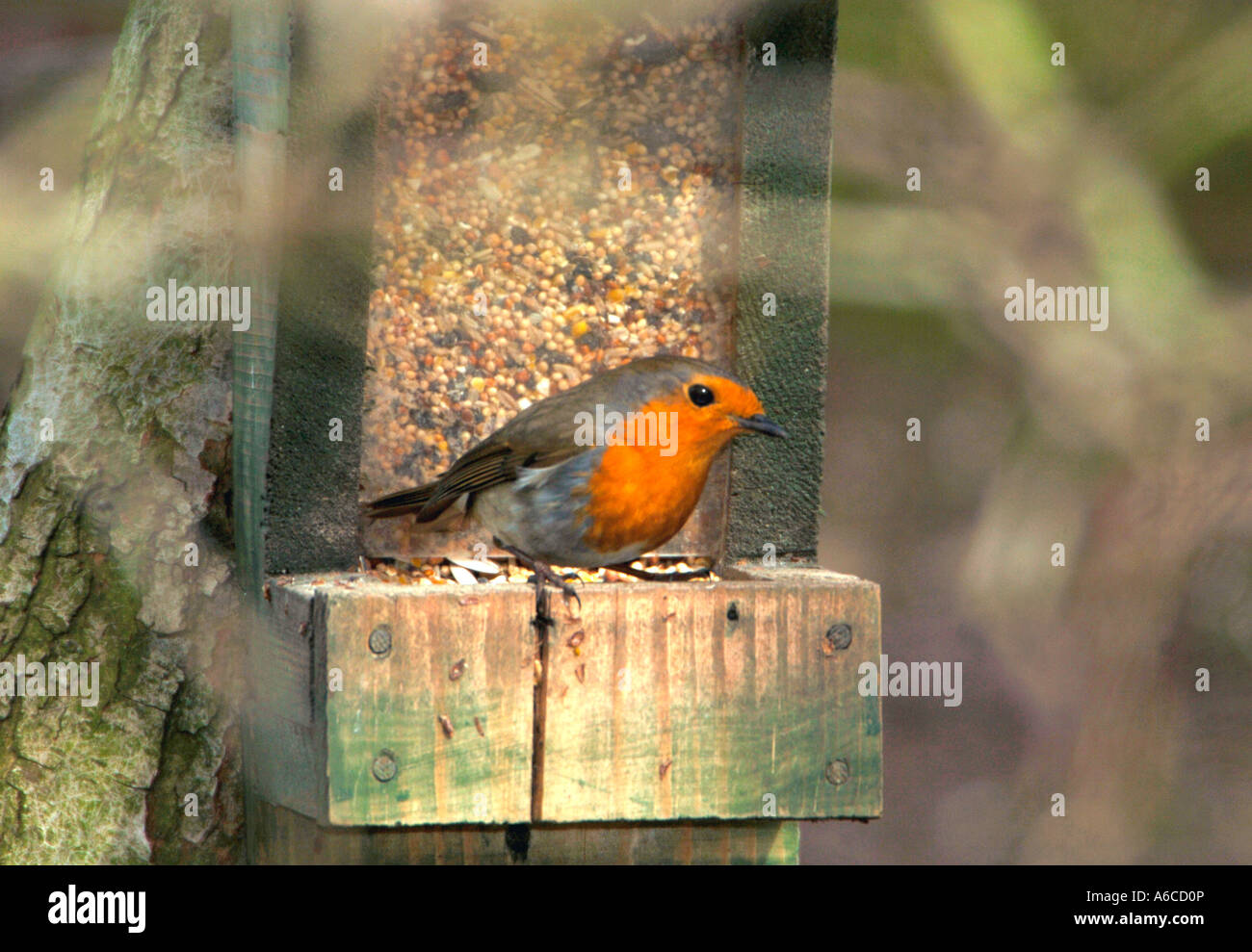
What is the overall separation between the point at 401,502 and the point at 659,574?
2.48 ft

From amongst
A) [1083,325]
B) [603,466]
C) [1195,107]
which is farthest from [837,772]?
[1195,107]

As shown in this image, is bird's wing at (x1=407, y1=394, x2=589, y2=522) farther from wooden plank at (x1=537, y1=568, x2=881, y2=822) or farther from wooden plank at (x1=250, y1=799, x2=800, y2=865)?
wooden plank at (x1=250, y1=799, x2=800, y2=865)

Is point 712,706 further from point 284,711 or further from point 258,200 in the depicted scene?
point 258,200

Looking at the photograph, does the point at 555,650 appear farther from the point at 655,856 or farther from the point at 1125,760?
the point at 1125,760

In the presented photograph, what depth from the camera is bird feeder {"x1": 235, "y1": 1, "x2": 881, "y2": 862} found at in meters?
3.21

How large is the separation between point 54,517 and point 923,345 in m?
3.48

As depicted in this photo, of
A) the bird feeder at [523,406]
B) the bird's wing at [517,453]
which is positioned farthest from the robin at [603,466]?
the bird feeder at [523,406]

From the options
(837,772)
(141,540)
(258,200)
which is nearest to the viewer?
(837,772)

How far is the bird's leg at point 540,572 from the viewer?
3259mm

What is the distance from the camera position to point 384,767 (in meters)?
3.11

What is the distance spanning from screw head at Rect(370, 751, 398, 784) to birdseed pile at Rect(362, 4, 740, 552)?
2.97 feet

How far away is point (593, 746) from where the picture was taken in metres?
3.26

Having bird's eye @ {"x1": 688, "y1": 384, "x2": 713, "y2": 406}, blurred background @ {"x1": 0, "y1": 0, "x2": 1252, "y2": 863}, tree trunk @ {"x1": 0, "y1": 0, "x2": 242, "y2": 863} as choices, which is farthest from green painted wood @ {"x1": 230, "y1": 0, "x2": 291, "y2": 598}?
blurred background @ {"x1": 0, "y1": 0, "x2": 1252, "y2": 863}

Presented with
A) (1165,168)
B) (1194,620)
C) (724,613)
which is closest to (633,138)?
(724,613)
